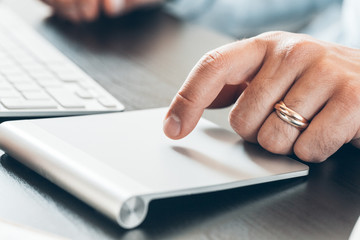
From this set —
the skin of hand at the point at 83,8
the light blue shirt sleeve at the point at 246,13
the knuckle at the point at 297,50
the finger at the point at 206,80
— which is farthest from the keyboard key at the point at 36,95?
the light blue shirt sleeve at the point at 246,13

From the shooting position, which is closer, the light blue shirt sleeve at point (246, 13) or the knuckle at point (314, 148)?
the knuckle at point (314, 148)

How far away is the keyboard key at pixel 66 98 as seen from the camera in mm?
504

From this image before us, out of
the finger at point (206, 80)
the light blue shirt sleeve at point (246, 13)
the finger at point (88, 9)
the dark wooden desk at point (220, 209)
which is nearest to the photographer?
the dark wooden desk at point (220, 209)

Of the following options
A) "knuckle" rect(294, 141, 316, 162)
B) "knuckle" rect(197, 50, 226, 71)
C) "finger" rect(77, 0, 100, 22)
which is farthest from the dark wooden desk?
"finger" rect(77, 0, 100, 22)

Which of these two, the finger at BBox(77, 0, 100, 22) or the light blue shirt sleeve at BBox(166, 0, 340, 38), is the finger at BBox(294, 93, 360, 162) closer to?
the finger at BBox(77, 0, 100, 22)

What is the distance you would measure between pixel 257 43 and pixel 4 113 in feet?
0.83

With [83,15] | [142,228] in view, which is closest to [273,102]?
[142,228]

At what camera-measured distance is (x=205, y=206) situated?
1.21ft

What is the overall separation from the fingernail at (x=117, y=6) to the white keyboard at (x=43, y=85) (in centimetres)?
25

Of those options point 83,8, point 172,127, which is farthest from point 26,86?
point 83,8

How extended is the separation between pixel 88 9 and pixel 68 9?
0.12 ft

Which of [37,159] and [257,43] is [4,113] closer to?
[37,159]

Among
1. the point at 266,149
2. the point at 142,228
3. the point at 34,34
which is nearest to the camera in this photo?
the point at 142,228

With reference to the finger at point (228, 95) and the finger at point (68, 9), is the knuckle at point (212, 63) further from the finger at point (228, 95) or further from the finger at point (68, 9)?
the finger at point (68, 9)
